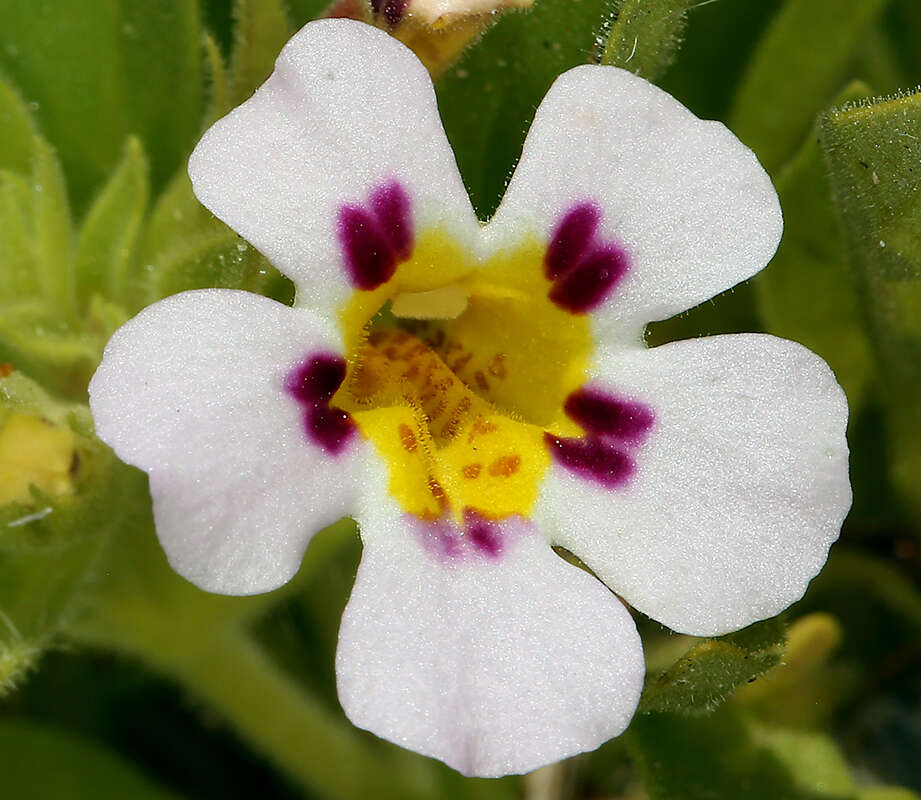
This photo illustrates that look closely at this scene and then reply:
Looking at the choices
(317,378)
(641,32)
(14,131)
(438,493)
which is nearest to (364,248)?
(317,378)

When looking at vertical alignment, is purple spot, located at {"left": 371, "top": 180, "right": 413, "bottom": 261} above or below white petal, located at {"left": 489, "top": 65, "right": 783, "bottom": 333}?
below

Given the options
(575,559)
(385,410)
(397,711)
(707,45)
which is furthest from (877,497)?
(397,711)

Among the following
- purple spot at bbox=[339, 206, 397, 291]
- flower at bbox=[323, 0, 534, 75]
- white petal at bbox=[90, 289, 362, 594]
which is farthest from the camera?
flower at bbox=[323, 0, 534, 75]

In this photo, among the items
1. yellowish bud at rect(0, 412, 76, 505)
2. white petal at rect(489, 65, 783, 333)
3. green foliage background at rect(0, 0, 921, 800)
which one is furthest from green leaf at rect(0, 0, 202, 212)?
white petal at rect(489, 65, 783, 333)

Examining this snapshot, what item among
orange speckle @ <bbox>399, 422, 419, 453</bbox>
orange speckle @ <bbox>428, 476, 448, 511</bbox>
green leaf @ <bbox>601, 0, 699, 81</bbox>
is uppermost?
green leaf @ <bbox>601, 0, 699, 81</bbox>

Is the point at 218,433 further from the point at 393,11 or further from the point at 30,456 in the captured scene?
the point at 393,11

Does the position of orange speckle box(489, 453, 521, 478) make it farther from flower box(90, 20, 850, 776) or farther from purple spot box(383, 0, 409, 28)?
purple spot box(383, 0, 409, 28)

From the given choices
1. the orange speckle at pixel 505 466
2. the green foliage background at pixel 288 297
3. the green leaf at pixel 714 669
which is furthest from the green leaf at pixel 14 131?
the green leaf at pixel 714 669
